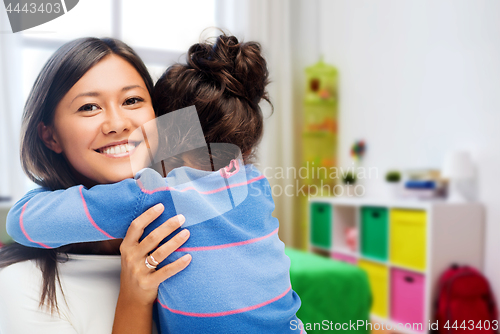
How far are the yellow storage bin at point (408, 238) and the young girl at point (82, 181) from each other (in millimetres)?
1794

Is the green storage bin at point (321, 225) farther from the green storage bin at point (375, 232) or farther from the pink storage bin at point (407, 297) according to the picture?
the pink storage bin at point (407, 297)

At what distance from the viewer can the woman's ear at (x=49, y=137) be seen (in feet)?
1.99

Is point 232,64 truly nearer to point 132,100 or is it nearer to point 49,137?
point 132,100

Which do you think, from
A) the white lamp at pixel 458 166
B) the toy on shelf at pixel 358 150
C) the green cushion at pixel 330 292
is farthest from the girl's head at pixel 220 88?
the toy on shelf at pixel 358 150

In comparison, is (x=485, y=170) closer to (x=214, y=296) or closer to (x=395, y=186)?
(x=395, y=186)

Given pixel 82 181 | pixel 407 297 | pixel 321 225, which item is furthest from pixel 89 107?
pixel 321 225

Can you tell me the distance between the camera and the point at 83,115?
0.59 meters

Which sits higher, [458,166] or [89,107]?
[89,107]

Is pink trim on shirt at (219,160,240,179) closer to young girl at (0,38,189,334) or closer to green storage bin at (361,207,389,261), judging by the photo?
young girl at (0,38,189,334)

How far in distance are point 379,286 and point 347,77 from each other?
63.6 inches

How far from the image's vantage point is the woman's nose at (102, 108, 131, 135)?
1.91 ft

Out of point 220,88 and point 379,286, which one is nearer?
point 220,88

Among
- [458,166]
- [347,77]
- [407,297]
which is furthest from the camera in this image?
[347,77]


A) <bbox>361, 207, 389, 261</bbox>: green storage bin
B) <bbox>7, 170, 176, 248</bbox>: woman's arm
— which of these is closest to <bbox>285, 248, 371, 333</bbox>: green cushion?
<bbox>361, 207, 389, 261</bbox>: green storage bin
